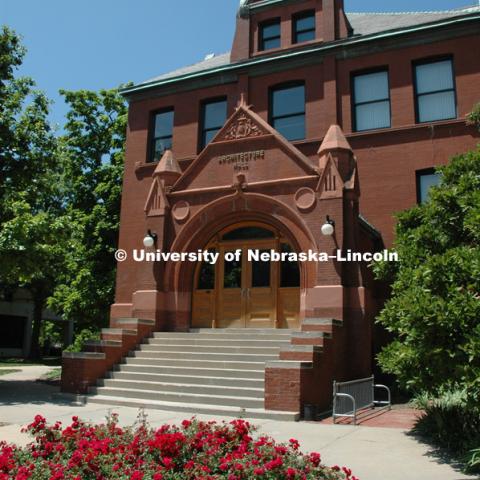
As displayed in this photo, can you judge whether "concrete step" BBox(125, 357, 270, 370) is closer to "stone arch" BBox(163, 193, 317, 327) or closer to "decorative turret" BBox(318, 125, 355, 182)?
"stone arch" BBox(163, 193, 317, 327)

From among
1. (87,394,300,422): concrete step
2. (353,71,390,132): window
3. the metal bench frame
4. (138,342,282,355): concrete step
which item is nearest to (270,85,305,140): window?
(353,71,390,132): window

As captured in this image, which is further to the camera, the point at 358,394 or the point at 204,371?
the point at 204,371

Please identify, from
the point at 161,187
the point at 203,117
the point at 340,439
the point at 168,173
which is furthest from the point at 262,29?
the point at 340,439

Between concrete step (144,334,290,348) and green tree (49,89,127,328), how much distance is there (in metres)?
8.31

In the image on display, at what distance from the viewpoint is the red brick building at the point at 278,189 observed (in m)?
12.4

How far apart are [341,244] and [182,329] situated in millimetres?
5311

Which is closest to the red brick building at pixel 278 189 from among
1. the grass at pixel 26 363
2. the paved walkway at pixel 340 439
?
the paved walkway at pixel 340 439

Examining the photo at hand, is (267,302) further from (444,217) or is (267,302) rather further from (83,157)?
(83,157)

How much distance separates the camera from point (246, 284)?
602 inches

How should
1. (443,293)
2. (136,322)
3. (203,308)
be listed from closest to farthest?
(443,293), (136,322), (203,308)

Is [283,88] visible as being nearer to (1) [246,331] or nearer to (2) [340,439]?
(1) [246,331]

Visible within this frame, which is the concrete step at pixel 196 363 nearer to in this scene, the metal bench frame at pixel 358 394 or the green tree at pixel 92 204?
the metal bench frame at pixel 358 394

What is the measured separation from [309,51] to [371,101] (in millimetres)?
2758

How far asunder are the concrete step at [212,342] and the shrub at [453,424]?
181 inches
